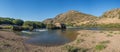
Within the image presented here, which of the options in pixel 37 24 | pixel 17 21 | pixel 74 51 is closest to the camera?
pixel 74 51

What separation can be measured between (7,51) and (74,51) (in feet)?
27.0

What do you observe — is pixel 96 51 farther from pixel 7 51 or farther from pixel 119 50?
pixel 7 51

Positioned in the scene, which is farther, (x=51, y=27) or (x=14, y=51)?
(x=51, y=27)

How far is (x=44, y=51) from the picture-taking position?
24.9 metres

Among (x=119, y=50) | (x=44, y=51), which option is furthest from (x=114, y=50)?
(x=44, y=51)

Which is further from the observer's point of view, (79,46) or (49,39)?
(49,39)

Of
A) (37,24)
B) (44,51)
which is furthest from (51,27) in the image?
(44,51)

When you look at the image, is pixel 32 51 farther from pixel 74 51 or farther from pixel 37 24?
pixel 37 24

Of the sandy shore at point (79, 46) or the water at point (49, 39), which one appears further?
the water at point (49, 39)

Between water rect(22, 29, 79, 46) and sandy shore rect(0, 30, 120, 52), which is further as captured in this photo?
water rect(22, 29, 79, 46)

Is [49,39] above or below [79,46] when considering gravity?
below

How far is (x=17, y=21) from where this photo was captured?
162 metres

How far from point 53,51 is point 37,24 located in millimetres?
127257

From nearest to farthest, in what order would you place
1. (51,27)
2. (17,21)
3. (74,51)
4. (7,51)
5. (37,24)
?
(7,51)
(74,51)
(51,27)
(37,24)
(17,21)
